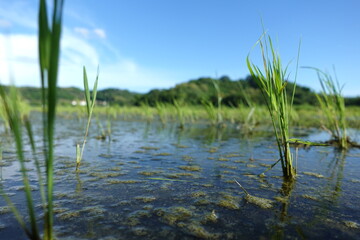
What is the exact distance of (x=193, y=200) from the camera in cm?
156

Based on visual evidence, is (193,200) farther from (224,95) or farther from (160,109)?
(160,109)

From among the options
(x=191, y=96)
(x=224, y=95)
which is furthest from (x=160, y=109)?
(x=191, y=96)

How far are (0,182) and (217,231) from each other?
1743mm

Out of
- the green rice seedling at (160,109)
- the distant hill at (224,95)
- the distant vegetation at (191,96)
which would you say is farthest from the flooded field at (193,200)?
the green rice seedling at (160,109)

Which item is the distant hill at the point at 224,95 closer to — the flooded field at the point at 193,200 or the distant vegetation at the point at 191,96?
the distant vegetation at the point at 191,96

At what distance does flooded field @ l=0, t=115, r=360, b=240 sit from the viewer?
1167mm

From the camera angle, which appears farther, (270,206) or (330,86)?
(330,86)

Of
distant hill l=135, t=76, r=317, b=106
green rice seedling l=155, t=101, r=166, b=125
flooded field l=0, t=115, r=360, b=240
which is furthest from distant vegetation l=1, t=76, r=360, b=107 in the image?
flooded field l=0, t=115, r=360, b=240

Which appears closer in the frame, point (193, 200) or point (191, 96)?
point (193, 200)

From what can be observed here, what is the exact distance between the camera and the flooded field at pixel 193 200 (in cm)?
117

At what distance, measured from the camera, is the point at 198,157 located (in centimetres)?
297

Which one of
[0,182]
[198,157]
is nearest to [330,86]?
[198,157]

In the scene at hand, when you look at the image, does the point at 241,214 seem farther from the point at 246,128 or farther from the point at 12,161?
the point at 246,128

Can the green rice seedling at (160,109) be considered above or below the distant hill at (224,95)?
below
